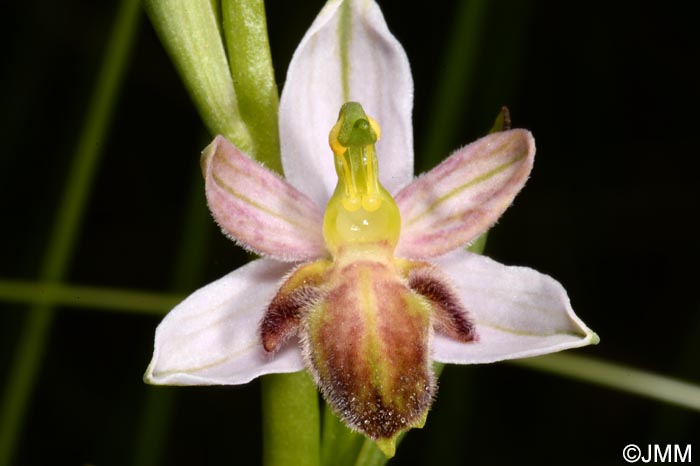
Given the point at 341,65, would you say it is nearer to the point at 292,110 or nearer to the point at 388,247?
the point at 292,110

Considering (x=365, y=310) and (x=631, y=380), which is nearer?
(x=365, y=310)

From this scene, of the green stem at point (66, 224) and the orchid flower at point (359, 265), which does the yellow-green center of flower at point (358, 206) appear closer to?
the orchid flower at point (359, 265)

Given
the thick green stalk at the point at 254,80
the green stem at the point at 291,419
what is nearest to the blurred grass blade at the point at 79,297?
the green stem at the point at 291,419

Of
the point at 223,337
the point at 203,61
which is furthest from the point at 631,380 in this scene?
the point at 203,61

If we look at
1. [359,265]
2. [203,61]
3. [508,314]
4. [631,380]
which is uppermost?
[203,61]

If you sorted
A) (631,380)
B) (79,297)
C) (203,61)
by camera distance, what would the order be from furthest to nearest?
(79,297), (631,380), (203,61)

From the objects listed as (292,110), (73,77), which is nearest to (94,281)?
(73,77)

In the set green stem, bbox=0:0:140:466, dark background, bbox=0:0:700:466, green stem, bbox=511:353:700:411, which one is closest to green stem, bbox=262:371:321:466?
green stem, bbox=511:353:700:411

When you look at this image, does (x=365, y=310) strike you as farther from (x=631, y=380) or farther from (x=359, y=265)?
(x=631, y=380)
